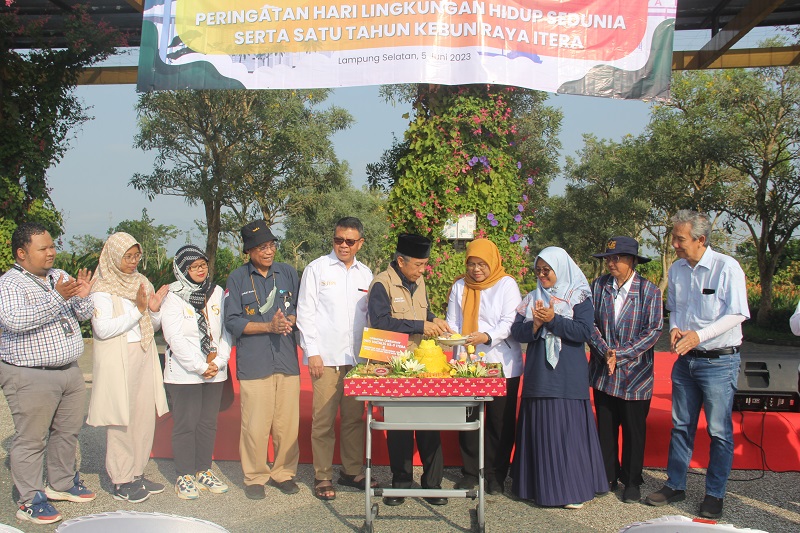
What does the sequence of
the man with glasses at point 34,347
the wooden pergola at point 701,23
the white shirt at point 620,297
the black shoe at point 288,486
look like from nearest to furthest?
the man with glasses at point 34,347 < the white shirt at point 620,297 < the black shoe at point 288,486 < the wooden pergola at point 701,23

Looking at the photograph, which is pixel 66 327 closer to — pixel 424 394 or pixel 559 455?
pixel 424 394

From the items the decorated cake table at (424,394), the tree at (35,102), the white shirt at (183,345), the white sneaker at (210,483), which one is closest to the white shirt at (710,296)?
the decorated cake table at (424,394)

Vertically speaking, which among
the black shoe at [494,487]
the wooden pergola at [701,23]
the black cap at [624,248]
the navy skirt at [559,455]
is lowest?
the black shoe at [494,487]

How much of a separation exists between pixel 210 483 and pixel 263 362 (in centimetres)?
86

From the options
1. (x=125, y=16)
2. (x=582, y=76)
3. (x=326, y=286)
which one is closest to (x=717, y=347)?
(x=326, y=286)

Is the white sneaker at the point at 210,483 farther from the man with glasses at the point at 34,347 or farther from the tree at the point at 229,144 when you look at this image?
the tree at the point at 229,144

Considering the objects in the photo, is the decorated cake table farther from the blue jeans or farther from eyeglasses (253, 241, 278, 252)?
the blue jeans

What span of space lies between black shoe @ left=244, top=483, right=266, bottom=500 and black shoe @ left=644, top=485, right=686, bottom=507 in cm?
232

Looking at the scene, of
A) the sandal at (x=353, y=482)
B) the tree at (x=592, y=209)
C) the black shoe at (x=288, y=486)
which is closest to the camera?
the black shoe at (x=288, y=486)

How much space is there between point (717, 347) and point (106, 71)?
9310 mm

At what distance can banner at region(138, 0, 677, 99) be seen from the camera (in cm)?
688

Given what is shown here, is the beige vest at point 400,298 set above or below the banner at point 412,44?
below

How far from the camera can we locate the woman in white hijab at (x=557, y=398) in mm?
4137

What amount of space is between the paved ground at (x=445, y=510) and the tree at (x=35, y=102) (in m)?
6.22
